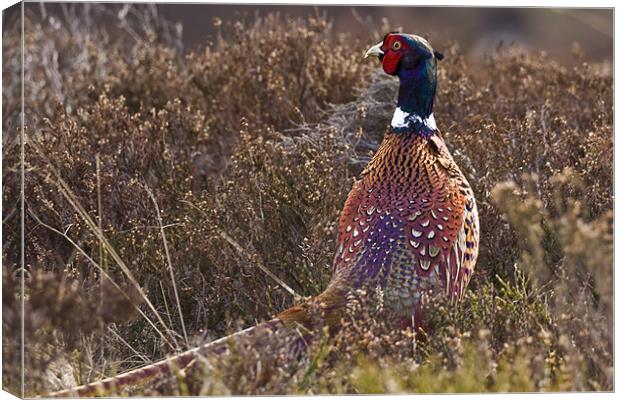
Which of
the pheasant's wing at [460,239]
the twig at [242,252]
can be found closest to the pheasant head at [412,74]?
the pheasant's wing at [460,239]

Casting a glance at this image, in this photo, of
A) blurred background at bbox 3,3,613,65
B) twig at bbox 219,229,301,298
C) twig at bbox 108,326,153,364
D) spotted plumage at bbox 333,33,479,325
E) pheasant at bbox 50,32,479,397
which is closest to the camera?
pheasant at bbox 50,32,479,397

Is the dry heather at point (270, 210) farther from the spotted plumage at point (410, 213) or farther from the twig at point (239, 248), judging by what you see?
the spotted plumage at point (410, 213)

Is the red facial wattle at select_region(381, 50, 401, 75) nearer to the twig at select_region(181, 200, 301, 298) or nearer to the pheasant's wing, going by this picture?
the pheasant's wing

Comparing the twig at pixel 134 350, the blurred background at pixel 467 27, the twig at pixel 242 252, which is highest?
the blurred background at pixel 467 27

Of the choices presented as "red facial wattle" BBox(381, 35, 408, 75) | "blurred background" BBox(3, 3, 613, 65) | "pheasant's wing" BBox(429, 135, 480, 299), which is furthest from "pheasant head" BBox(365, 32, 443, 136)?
"blurred background" BBox(3, 3, 613, 65)

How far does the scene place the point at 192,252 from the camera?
5.08 m

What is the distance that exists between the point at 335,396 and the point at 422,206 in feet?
2.81

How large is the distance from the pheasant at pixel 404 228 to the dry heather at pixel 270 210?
4.0 inches

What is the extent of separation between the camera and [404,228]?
168 inches

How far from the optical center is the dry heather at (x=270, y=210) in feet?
12.8

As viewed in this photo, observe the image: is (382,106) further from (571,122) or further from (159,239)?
(159,239)

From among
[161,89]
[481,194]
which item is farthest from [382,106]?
[161,89]

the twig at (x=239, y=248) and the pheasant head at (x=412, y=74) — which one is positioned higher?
the pheasant head at (x=412, y=74)

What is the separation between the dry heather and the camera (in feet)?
12.8
